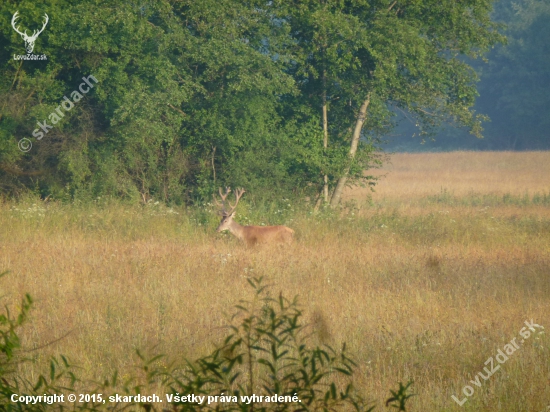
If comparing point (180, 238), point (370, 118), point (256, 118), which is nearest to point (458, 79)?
point (370, 118)

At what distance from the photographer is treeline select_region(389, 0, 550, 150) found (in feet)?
190

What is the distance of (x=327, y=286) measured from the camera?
893 centimetres

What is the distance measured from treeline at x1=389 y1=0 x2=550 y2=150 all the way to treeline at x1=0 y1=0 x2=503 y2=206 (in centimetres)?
4093

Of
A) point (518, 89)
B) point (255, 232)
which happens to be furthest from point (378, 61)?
point (518, 89)

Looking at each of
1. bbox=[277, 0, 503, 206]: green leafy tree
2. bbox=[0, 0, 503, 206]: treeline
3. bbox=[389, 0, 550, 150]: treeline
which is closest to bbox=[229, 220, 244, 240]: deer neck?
bbox=[0, 0, 503, 206]: treeline

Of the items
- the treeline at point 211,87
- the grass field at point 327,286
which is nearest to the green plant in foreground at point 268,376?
the grass field at point 327,286

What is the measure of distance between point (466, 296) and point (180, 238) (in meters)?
5.38

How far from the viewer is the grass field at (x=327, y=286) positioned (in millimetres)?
6066

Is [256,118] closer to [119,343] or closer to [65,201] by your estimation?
[65,201]

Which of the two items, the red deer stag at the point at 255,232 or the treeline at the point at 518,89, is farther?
the treeline at the point at 518,89

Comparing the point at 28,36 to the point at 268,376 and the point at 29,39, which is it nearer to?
the point at 29,39

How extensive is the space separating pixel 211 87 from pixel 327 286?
27.0 feet

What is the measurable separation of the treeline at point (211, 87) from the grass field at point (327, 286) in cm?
132

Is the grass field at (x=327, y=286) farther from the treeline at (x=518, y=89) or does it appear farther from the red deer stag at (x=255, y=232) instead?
the treeline at (x=518, y=89)
